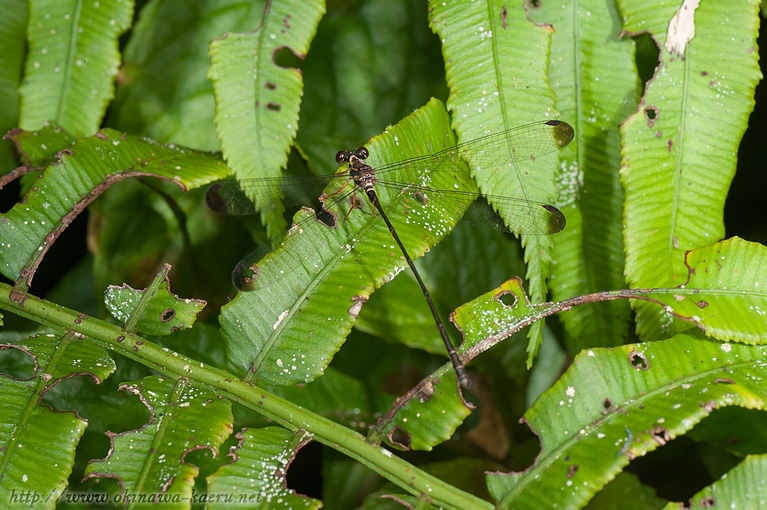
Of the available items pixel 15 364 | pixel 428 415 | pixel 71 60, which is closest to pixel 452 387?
pixel 428 415

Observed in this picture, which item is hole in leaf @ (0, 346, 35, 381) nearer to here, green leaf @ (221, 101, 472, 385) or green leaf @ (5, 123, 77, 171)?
green leaf @ (5, 123, 77, 171)

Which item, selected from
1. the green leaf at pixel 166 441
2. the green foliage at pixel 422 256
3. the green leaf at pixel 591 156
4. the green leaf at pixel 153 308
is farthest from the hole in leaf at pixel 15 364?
the green leaf at pixel 591 156

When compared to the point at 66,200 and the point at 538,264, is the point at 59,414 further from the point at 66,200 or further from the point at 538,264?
the point at 538,264

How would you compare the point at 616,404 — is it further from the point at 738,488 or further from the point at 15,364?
the point at 15,364

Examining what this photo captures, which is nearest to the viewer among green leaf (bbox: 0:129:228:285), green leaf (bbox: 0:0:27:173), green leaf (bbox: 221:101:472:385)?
green leaf (bbox: 221:101:472:385)

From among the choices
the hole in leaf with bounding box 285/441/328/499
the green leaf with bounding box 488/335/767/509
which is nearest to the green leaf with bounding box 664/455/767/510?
the green leaf with bounding box 488/335/767/509

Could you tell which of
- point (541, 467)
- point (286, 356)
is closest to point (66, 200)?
point (286, 356)
